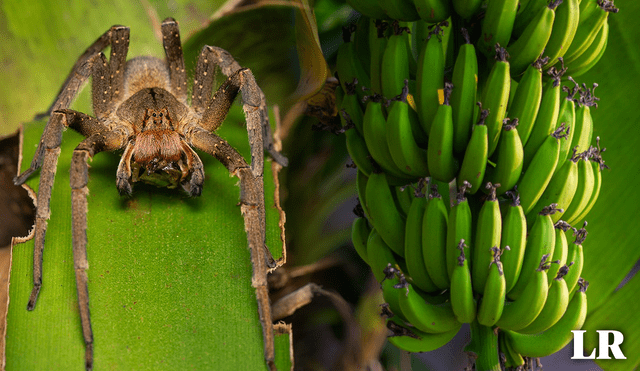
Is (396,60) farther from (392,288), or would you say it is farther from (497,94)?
(392,288)

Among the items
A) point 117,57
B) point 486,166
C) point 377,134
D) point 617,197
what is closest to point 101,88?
point 117,57

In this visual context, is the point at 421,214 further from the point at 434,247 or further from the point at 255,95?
the point at 255,95

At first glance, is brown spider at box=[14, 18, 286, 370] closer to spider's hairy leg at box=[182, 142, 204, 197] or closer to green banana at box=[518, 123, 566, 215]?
spider's hairy leg at box=[182, 142, 204, 197]

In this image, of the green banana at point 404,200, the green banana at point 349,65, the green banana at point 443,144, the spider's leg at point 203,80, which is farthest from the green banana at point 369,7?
the spider's leg at point 203,80

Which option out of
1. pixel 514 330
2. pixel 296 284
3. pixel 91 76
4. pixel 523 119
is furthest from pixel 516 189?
pixel 91 76

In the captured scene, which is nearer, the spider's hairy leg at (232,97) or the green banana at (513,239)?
the green banana at (513,239)

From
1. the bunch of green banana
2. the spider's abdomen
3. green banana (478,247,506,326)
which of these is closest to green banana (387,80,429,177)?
the bunch of green banana

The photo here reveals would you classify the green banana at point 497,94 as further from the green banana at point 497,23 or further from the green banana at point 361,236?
the green banana at point 361,236
